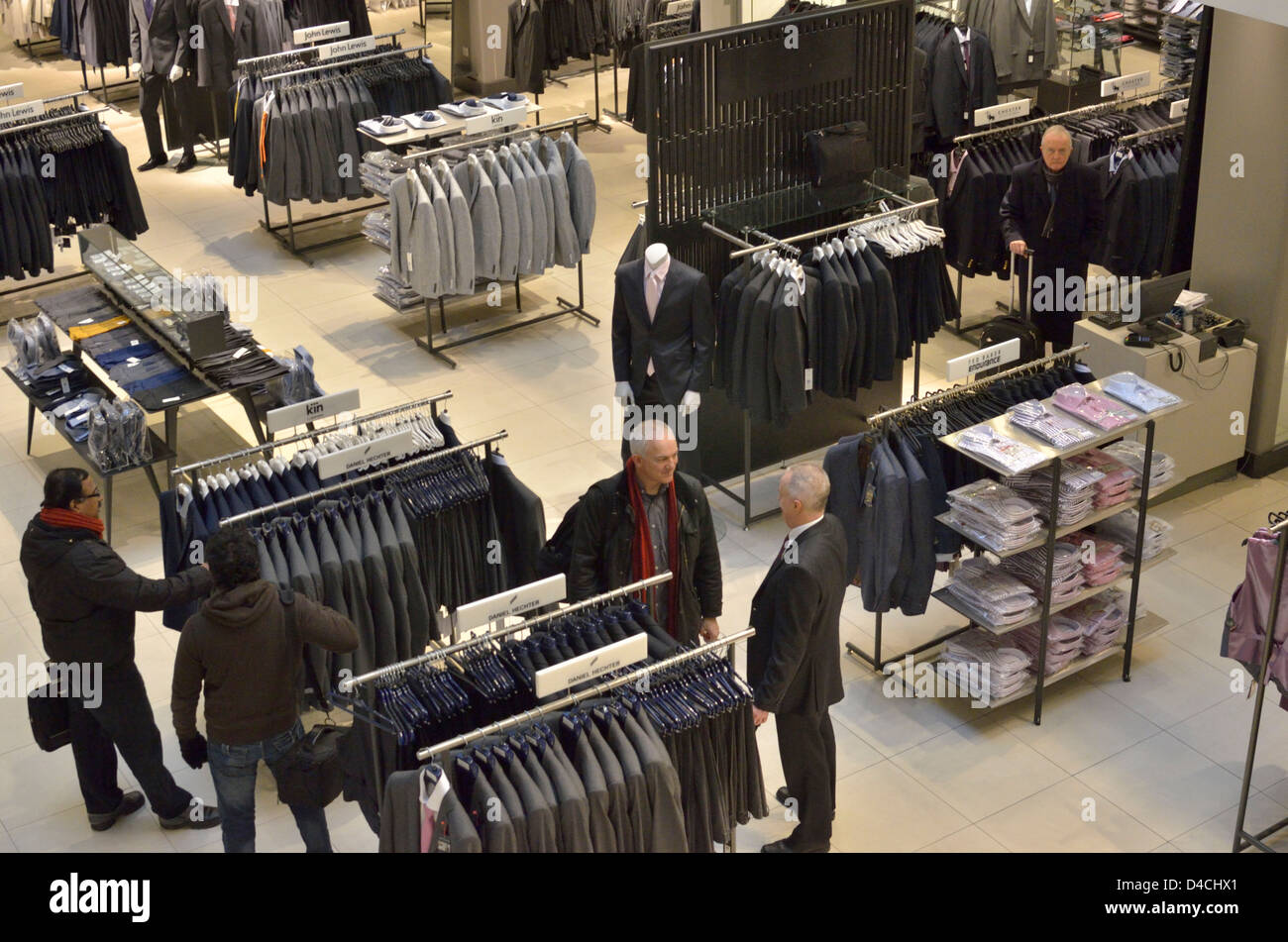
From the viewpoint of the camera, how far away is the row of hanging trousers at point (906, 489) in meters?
6.75

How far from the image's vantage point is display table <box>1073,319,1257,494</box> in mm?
8242

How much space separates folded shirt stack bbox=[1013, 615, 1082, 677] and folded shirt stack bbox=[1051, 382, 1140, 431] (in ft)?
3.06

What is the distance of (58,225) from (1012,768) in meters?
7.73

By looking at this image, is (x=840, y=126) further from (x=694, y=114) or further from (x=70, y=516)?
(x=70, y=516)

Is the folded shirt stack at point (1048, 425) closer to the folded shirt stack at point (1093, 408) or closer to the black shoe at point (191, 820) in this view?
the folded shirt stack at point (1093, 408)

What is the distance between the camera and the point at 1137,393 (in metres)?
6.89

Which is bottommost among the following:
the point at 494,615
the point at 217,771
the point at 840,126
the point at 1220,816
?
the point at 1220,816

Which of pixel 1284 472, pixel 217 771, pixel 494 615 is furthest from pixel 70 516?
pixel 1284 472

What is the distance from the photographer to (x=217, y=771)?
5.64 metres

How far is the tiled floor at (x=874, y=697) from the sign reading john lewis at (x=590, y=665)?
1558 millimetres

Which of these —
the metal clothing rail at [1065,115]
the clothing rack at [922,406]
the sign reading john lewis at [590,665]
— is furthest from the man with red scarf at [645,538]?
the metal clothing rail at [1065,115]

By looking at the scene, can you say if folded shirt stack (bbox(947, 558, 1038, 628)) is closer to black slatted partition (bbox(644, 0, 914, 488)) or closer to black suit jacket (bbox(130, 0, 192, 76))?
black slatted partition (bbox(644, 0, 914, 488))

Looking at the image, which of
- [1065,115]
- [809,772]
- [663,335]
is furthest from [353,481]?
[1065,115]

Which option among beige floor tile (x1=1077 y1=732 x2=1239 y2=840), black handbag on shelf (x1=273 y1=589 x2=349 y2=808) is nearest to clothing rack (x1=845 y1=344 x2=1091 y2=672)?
beige floor tile (x1=1077 y1=732 x2=1239 y2=840)
